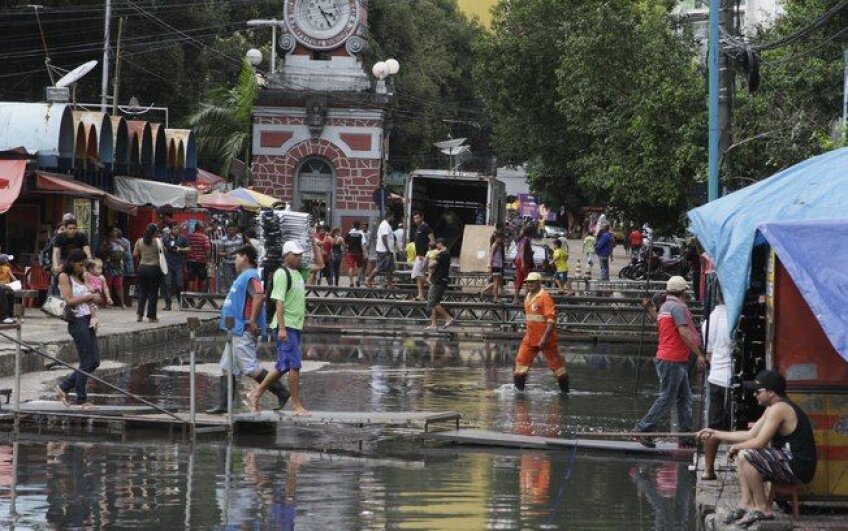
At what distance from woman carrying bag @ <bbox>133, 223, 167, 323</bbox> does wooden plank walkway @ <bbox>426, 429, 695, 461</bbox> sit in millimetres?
13709

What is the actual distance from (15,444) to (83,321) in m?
2.30

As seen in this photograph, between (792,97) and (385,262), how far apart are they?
502 inches

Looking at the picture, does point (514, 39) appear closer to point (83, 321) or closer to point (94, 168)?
point (94, 168)

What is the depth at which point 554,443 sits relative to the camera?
15539 mm

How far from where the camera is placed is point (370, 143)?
54.0 meters

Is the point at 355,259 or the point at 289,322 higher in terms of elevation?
the point at 355,259

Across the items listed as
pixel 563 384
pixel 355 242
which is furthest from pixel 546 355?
pixel 355 242

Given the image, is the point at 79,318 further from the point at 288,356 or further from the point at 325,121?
the point at 325,121

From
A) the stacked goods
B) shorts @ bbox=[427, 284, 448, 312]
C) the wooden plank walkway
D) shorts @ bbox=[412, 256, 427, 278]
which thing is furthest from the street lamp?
the wooden plank walkway

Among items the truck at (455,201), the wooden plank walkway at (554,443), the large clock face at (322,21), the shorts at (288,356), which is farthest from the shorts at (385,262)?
the wooden plank walkway at (554,443)

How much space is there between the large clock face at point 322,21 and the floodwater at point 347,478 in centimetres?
3488

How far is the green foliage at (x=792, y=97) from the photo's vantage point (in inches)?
1125

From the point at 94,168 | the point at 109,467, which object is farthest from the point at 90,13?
the point at 109,467

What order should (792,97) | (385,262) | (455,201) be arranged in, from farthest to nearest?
(455,201) < (385,262) < (792,97)
